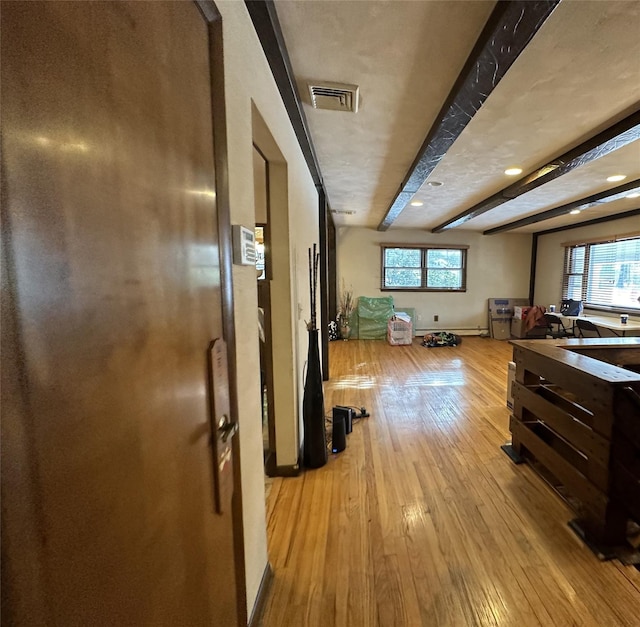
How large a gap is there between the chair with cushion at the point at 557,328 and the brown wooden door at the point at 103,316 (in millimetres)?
6540

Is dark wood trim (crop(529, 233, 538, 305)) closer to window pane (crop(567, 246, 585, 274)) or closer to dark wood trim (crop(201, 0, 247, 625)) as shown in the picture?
window pane (crop(567, 246, 585, 274))

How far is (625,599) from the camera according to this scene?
1.27 metres

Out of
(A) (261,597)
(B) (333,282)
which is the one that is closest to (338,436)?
(A) (261,597)

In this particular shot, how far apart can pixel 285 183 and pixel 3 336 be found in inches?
66.3

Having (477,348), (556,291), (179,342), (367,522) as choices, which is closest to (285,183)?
(179,342)

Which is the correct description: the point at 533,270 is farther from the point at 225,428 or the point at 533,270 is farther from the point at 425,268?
the point at 225,428

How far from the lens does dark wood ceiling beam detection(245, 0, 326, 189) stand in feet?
3.66

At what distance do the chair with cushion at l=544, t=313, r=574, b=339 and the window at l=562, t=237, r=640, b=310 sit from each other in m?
0.58

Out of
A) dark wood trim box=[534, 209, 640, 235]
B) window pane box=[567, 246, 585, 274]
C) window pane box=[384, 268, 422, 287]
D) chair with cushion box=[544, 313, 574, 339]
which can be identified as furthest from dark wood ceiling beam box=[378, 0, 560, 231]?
window pane box=[567, 246, 585, 274]

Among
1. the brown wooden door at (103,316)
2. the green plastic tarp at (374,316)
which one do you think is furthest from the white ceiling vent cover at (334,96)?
the green plastic tarp at (374,316)

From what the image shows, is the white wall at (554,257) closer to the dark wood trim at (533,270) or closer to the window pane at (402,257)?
the dark wood trim at (533,270)

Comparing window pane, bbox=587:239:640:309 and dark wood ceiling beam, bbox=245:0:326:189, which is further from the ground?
dark wood ceiling beam, bbox=245:0:326:189

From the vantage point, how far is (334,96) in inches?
67.7

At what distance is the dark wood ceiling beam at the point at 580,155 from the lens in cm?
203
